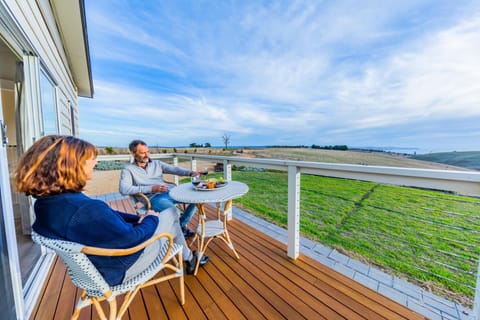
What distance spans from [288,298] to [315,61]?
7148mm

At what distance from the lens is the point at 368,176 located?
4.68ft

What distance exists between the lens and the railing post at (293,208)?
76.7 inches

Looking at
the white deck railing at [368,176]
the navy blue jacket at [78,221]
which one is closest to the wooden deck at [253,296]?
the white deck railing at [368,176]

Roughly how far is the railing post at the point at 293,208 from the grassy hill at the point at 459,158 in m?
1.26

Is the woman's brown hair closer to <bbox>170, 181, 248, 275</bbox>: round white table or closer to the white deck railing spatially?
<bbox>170, 181, 248, 275</bbox>: round white table

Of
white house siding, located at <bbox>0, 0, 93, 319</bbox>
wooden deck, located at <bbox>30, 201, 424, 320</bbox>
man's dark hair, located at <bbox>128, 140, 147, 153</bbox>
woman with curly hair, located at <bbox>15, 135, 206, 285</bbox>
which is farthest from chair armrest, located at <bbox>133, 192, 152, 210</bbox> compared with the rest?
woman with curly hair, located at <bbox>15, 135, 206, 285</bbox>

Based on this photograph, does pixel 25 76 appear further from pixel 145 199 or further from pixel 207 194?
pixel 207 194

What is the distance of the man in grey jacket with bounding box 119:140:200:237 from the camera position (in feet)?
7.08

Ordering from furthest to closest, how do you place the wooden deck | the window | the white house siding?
the window, the wooden deck, the white house siding

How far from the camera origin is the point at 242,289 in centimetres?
158

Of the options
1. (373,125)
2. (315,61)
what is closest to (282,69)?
(315,61)

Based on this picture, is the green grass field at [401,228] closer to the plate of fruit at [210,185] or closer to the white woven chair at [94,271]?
the plate of fruit at [210,185]

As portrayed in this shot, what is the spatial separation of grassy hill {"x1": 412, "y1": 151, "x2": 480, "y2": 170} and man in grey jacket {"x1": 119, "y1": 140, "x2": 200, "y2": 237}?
261cm

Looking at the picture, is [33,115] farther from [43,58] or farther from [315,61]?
[315,61]
